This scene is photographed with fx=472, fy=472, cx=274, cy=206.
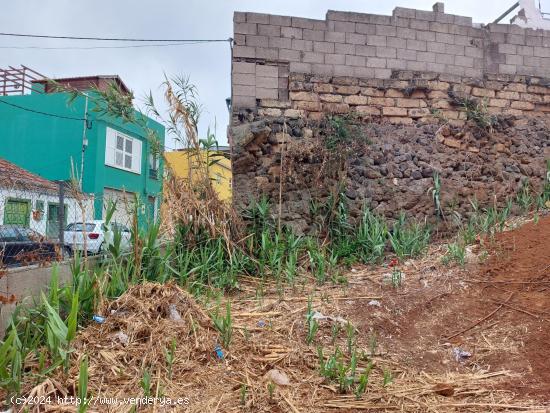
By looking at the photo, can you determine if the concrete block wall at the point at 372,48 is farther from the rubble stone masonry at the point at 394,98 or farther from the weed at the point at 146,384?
the weed at the point at 146,384

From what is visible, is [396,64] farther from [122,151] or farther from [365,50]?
[122,151]

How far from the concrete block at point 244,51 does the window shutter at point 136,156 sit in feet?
41.4

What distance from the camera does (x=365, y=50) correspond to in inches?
245

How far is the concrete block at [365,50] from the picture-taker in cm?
619

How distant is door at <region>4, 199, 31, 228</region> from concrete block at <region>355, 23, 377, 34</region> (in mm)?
4507

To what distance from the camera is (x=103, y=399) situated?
105 inches

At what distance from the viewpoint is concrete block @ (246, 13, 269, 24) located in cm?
590

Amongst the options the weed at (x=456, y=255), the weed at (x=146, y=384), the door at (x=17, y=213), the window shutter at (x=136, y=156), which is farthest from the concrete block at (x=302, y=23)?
the window shutter at (x=136, y=156)

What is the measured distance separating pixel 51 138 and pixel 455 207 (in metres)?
13.7

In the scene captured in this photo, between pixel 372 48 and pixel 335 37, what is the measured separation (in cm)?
52

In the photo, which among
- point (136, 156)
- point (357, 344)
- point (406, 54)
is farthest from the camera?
point (136, 156)

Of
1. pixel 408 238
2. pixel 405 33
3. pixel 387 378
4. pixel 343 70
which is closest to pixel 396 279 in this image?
pixel 408 238

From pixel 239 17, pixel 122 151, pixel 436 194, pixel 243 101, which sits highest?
pixel 122 151

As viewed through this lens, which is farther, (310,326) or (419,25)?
(419,25)
